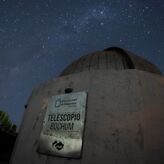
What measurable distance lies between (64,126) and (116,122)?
1.24 metres

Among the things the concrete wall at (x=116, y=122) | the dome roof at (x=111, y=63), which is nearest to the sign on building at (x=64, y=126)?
the concrete wall at (x=116, y=122)

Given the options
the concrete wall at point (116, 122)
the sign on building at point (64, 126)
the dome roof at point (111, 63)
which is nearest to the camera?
the concrete wall at point (116, 122)

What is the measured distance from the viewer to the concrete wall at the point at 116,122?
3014 mm

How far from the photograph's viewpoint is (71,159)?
323cm

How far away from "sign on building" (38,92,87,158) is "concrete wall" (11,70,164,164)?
14 centimetres

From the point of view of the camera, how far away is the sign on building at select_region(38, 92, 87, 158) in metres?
3.31

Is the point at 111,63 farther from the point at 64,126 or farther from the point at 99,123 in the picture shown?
the point at 64,126

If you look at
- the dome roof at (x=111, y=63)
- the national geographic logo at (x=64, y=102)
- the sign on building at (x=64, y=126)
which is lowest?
the sign on building at (x=64, y=126)

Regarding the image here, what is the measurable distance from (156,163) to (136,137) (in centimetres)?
60

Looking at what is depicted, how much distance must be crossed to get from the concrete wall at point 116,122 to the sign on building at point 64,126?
0.14 metres

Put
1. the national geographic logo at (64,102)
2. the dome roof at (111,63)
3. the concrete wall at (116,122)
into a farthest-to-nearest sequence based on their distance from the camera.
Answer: the dome roof at (111,63), the national geographic logo at (64,102), the concrete wall at (116,122)

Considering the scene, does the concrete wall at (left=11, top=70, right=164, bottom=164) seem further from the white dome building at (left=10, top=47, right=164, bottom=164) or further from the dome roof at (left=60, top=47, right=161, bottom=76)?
the dome roof at (left=60, top=47, right=161, bottom=76)

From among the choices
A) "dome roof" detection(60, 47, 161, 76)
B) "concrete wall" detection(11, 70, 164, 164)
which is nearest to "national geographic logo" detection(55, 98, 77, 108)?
"concrete wall" detection(11, 70, 164, 164)

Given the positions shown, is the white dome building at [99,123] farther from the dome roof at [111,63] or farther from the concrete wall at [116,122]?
the dome roof at [111,63]
